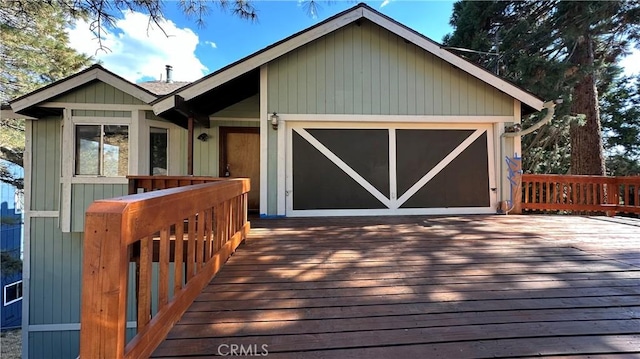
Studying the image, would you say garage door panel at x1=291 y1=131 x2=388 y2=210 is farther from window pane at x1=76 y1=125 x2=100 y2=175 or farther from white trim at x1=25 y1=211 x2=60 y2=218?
white trim at x1=25 y1=211 x2=60 y2=218

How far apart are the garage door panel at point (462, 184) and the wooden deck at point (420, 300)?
1.95m

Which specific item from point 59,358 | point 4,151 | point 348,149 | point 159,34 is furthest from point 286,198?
point 4,151

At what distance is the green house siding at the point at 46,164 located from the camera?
5.63 metres

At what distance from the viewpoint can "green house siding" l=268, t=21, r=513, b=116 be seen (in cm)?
518

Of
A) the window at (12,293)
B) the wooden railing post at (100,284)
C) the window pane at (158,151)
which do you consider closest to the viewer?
the wooden railing post at (100,284)

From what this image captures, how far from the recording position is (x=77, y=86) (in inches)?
201

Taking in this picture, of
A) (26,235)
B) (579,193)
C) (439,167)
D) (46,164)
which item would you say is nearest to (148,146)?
(46,164)

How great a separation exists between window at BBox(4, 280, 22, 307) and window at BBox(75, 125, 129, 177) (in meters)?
10.1

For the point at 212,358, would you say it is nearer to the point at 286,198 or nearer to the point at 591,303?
the point at 591,303

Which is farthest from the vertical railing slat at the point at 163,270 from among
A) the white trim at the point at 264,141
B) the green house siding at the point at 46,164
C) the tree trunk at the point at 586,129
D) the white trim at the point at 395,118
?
the tree trunk at the point at 586,129

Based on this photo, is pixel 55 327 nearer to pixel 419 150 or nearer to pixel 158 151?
pixel 158 151

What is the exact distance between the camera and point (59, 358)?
5586mm

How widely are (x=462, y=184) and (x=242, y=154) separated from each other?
186 inches

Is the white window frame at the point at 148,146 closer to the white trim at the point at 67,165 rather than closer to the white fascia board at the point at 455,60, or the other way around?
the white trim at the point at 67,165
